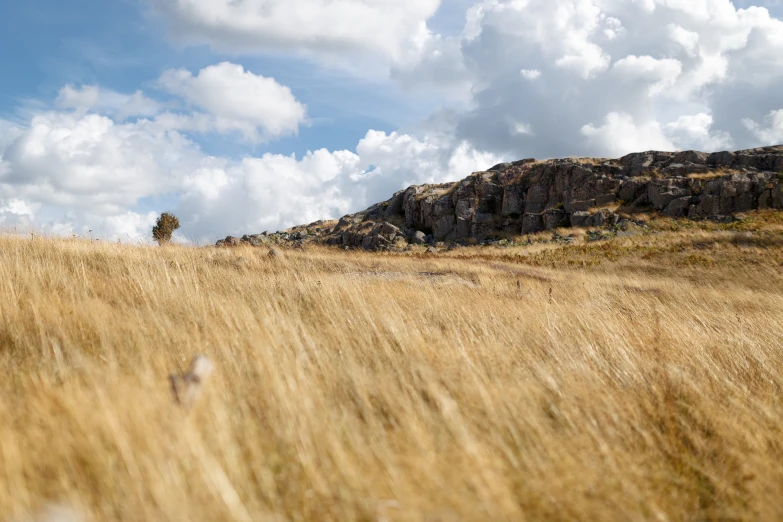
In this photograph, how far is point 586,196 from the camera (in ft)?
123

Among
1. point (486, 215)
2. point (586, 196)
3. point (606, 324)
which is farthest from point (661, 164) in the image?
point (606, 324)

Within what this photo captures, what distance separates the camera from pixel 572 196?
38.0m

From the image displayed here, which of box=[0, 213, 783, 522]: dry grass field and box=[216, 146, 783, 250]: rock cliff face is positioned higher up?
box=[216, 146, 783, 250]: rock cliff face

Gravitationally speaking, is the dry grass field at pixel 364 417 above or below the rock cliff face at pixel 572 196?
below

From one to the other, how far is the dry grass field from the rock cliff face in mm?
31245

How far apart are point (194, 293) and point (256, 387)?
2719mm

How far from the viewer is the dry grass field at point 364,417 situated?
1.70m

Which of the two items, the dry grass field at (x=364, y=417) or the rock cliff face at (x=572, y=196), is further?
the rock cliff face at (x=572, y=196)

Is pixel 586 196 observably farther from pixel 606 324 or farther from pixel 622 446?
pixel 622 446

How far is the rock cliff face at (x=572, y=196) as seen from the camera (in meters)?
31.7

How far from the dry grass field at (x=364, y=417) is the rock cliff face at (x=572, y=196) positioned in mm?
31245

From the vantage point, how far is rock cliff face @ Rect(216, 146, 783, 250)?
3170cm

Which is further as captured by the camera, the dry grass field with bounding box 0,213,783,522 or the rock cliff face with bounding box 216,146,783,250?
the rock cliff face with bounding box 216,146,783,250

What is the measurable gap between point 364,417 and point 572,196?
39163 mm
